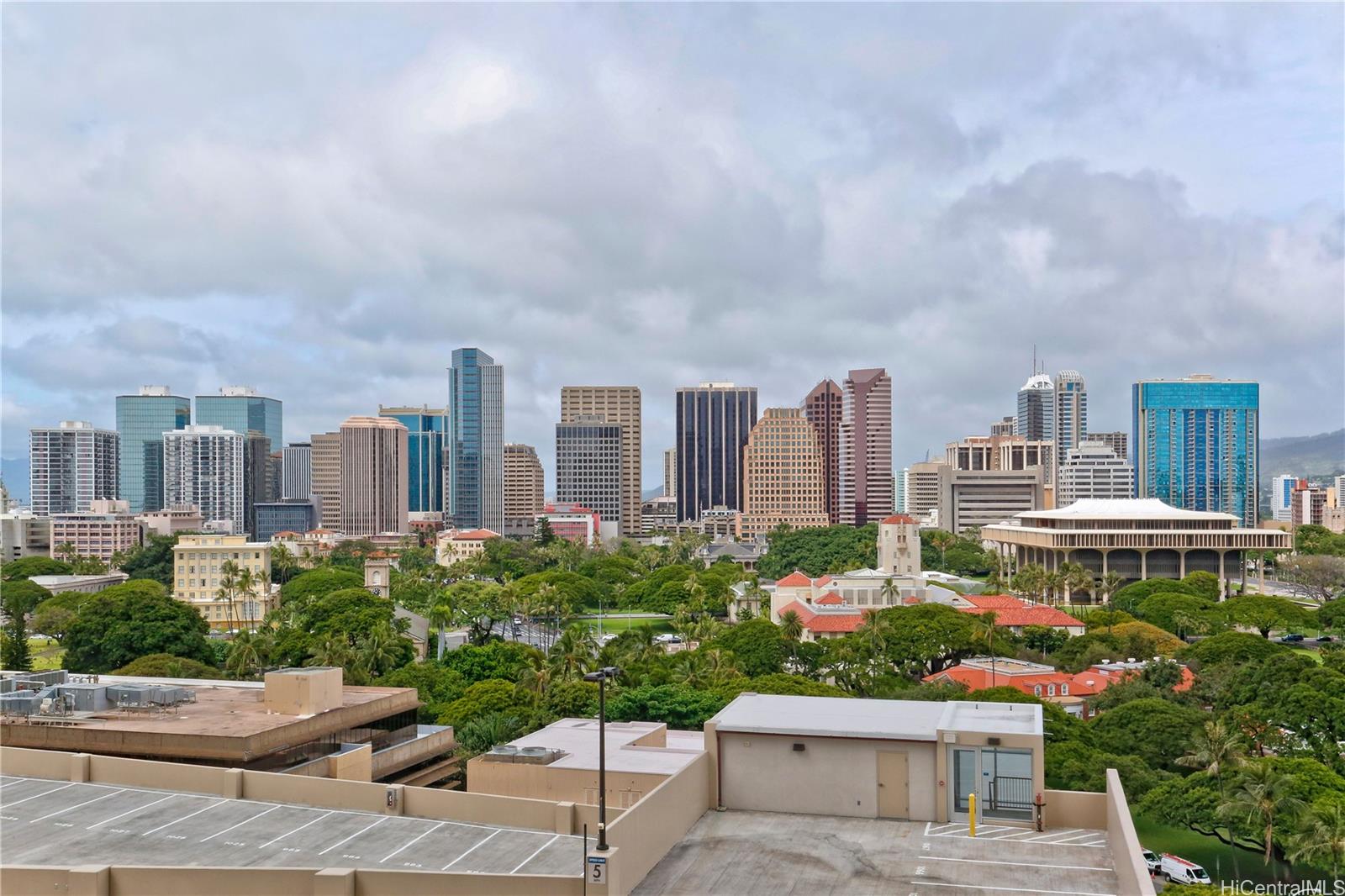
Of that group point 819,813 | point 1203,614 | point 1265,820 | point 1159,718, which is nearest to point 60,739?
point 819,813

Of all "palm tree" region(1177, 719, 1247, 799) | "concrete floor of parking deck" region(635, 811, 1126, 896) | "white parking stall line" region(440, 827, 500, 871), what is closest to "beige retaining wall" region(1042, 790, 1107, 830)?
"concrete floor of parking deck" region(635, 811, 1126, 896)

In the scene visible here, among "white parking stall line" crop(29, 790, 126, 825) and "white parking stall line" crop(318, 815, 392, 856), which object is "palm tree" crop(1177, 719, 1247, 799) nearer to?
"white parking stall line" crop(318, 815, 392, 856)

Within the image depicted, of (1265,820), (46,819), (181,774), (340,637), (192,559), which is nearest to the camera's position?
(46,819)

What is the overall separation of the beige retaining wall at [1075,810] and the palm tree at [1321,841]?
2385 cm

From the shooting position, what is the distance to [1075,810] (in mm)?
21422

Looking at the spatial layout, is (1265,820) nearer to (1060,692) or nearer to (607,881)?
(1060,692)

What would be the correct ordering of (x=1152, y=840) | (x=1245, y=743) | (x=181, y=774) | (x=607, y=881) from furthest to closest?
1. (x=1245, y=743)
2. (x=1152, y=840)
3. (x=181, y=774)
4. (x=607, y=881)

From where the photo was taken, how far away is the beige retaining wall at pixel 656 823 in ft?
58.1

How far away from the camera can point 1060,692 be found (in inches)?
2763

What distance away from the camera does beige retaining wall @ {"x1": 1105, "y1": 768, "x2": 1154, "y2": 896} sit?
16.4m

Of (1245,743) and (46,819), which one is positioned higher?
(46,819)

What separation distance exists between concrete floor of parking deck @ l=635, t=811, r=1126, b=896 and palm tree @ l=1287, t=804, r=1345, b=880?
80.3 feet

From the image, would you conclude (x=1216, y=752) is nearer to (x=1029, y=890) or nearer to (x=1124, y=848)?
(x=1124, y=848)

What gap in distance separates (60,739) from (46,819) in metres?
10.7
